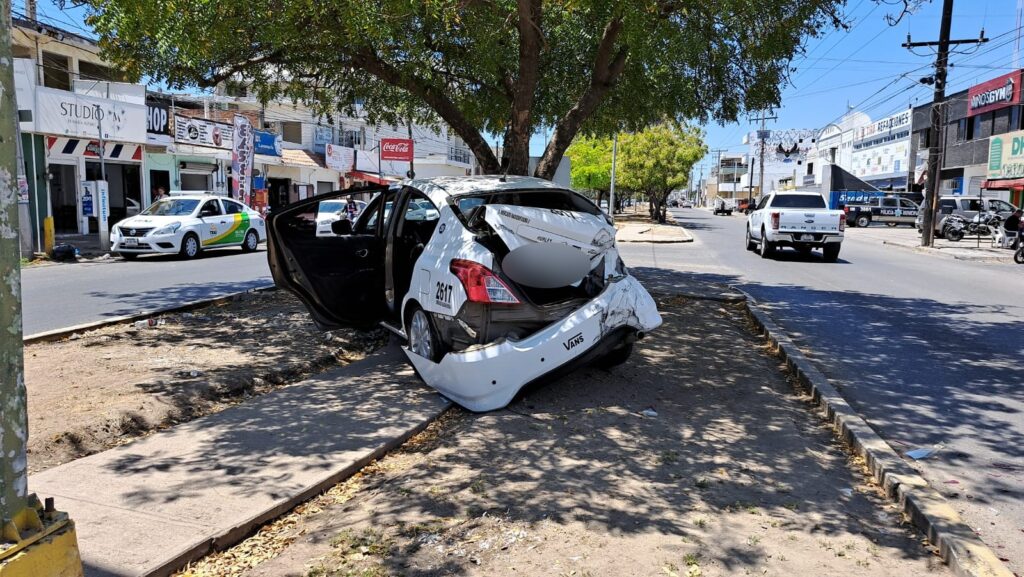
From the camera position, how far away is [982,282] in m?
14.6

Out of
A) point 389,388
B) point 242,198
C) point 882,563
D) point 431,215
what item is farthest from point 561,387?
point 242,198

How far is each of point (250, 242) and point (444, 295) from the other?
16.9 metres

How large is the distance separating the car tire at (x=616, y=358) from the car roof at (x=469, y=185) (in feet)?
5.10

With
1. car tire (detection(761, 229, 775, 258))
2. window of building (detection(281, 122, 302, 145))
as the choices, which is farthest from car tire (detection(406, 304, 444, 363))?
window of building (detection(281, 122, 302, 145))

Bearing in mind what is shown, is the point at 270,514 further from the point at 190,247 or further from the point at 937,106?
the point at 937,106

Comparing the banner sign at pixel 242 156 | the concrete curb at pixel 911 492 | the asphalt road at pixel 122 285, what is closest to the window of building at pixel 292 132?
the banner sign at pixel 242 156

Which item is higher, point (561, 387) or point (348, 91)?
point (348, 91)

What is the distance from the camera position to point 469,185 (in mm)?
6355

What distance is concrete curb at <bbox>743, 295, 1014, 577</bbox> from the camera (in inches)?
132

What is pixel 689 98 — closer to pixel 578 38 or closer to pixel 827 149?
pixel 578 38

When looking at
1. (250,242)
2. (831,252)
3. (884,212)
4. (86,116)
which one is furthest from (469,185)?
(884,212)

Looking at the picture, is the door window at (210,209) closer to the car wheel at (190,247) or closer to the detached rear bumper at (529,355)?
the car wheel at (190,247)

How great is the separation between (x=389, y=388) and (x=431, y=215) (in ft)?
7.51

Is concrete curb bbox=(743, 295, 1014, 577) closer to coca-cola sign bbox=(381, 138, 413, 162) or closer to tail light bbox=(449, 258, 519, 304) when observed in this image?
tail light bbox=(449, 258, 519, 304)
